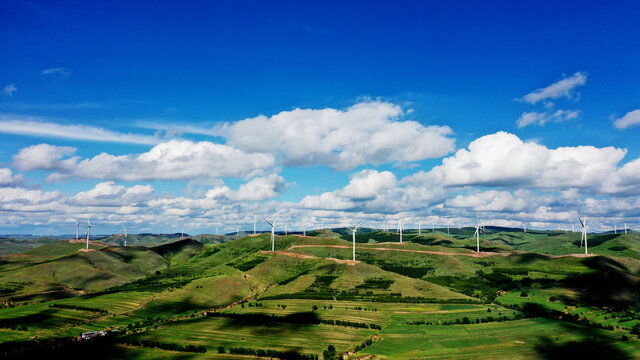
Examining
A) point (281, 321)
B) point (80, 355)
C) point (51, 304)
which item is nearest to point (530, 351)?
point (281, 321)

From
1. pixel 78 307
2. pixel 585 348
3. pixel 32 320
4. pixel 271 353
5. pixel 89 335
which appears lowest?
pixel 89 335

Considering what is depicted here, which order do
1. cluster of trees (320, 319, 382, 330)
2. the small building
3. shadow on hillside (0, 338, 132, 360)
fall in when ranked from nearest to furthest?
shadow on hillside (0, 338, 132, 360)
the small building
cluster of trees (320, 319, 382, 330)

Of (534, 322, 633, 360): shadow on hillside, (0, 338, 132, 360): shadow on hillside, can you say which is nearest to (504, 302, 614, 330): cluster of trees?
(534, 322, 633, 360): shadow on hillside

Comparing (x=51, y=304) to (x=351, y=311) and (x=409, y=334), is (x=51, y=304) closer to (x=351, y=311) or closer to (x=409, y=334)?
(x=351, y=311)

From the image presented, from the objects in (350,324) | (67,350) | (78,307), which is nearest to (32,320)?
(78,307)

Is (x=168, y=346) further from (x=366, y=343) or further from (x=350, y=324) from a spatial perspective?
(x=350, y=324)

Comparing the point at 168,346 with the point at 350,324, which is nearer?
the point at 168,346

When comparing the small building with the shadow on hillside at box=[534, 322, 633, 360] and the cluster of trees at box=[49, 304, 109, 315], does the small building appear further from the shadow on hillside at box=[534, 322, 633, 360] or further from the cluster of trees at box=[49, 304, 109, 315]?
the shadow on hillside at box=[534, 322, 633, 360]

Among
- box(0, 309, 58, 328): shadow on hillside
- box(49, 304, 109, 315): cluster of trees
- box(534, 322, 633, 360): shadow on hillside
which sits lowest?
box(49, 304, 109, 315): cluster of trees
